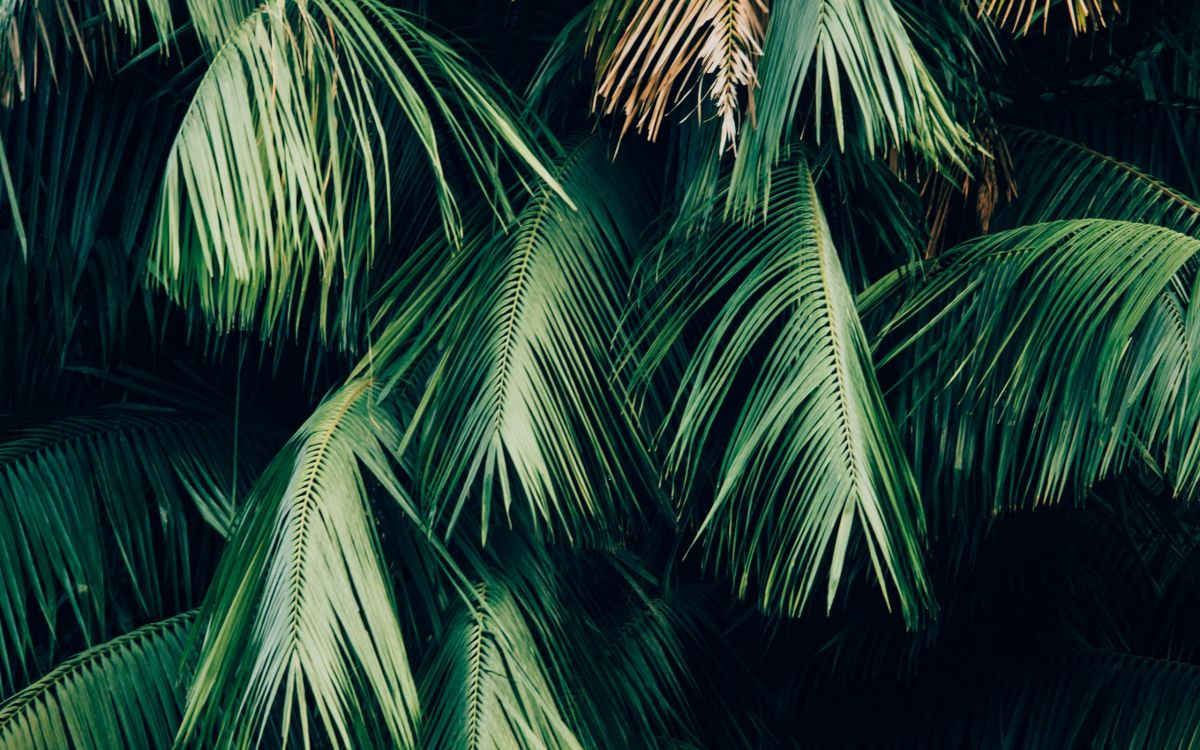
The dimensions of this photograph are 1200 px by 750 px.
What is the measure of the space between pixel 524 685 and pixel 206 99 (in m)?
0.57

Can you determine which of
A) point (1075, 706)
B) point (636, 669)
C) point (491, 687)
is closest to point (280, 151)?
point (491, 687)

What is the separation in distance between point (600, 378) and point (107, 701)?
550 mm

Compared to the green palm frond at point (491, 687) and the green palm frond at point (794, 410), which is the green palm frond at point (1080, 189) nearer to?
the green palm frond at point (794, 410)

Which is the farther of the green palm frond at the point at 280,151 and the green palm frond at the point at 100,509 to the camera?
the green palm frond at the point at 100,509

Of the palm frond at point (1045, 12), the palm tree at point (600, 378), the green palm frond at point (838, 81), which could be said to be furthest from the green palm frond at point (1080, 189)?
the green palm frond at point (838, 81)

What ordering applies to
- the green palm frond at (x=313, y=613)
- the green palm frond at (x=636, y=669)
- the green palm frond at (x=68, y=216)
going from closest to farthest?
the green palm frond at (x=313, y=613) < the green palm frond at (x=636, y=669) < the green palm frond at (x=68, y=216)

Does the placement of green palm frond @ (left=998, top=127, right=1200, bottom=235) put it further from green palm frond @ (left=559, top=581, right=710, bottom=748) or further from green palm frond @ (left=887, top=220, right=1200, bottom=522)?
green palm frond @ (left=559, top=581, right=710, bottom=748)

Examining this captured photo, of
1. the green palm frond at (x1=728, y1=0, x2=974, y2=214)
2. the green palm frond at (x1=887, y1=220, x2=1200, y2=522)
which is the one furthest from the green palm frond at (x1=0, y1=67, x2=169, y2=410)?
the green palm frond at (x1=887, y1=220, x2=1200, y2=522)

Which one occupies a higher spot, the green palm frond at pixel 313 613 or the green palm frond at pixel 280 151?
the green palm frond at pixel 280 151

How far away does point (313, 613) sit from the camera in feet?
2.95

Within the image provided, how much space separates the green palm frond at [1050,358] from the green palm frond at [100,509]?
27.7 inches

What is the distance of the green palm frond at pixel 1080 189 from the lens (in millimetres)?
1141

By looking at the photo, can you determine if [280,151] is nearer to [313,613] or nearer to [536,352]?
[536,352]

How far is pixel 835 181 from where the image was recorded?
3.80 feet
